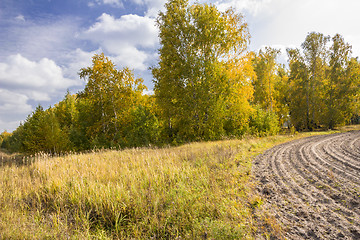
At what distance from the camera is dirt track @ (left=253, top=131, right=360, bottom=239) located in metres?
3.55

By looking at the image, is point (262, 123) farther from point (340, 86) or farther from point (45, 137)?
point (45, 137)

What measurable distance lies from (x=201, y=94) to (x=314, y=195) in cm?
1148

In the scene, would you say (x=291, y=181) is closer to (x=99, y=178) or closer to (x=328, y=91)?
(x=99, y=178)

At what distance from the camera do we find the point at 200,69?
15680mm

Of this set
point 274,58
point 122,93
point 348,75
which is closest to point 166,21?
point 122,93

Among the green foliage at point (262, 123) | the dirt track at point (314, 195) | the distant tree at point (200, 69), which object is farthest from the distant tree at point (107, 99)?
the dirt track at point (314, 195)

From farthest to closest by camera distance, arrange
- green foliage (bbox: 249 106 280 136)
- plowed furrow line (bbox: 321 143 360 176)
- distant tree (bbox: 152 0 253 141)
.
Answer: green foliage (bbox: 249 106 280 136) < distant tree (bbox: 152 0 253 141) < plowed furrow line (bbox: 321 143 360 176)

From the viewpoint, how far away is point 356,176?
5961mm

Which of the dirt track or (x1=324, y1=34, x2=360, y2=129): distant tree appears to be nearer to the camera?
the dirt track

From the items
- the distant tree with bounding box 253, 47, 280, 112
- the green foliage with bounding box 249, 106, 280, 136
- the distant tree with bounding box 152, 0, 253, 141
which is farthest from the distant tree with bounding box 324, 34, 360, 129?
the distant tree with bounding box 152, 0, 253, 141

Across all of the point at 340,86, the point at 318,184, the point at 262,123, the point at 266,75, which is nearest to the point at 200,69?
the point at 262,123

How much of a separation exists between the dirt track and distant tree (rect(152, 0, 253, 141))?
27.7 ft

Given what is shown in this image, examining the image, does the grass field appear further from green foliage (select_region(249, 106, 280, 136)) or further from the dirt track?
green foliage (select_region(249, 106, 280, 136))

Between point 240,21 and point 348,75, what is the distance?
21.9m
